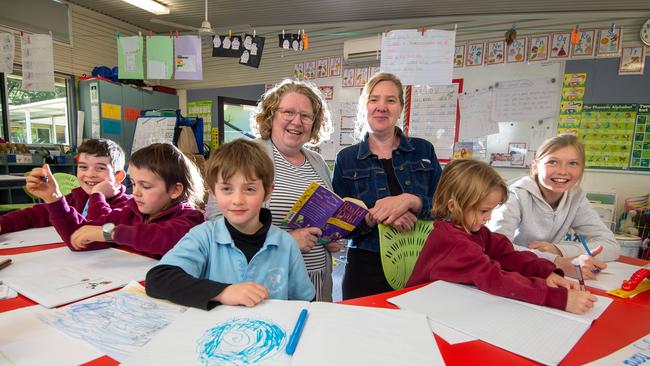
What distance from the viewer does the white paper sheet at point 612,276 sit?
1.02 meters

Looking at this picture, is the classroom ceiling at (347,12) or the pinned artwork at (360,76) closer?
the classroom ceiling at (347,12)

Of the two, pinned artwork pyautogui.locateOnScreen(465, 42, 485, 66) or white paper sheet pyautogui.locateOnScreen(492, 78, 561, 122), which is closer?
white paper sheet pyautogui.locateOnScreen(492, 78, 561, 122)

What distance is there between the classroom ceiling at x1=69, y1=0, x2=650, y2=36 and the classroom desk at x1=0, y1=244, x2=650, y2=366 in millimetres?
3398

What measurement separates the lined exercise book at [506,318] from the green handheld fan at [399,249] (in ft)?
1.26

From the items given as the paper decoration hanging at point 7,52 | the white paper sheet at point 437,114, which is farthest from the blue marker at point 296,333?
the paper decoration hanging at point 7,52

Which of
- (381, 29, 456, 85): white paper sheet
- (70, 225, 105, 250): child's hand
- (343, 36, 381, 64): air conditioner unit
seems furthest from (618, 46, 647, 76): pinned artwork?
(70, 225, 105, 250): child's hand

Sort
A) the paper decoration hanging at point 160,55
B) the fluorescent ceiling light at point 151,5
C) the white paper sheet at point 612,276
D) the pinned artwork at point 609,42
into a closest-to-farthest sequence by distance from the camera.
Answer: the white paper sheet at point 612,276 < the paper decoration hanging at point 160,55 < the pinned artwork at point 609,42 < the fluorescent ceiling light at point 151,5

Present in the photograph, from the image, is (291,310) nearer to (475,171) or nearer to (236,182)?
(236,182)

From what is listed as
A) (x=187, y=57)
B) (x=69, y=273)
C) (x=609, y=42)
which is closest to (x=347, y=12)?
(x=187, y=57)

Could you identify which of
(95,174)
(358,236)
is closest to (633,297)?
(358,236)

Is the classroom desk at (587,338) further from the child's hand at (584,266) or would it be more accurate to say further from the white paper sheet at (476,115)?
the white paper sheet at (476,115)

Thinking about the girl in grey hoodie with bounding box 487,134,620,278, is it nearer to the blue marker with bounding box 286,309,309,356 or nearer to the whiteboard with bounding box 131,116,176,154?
the blue marker with bounding box 286,309,309,356

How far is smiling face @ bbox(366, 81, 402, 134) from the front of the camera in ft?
4.96

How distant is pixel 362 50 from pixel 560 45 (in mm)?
2034
